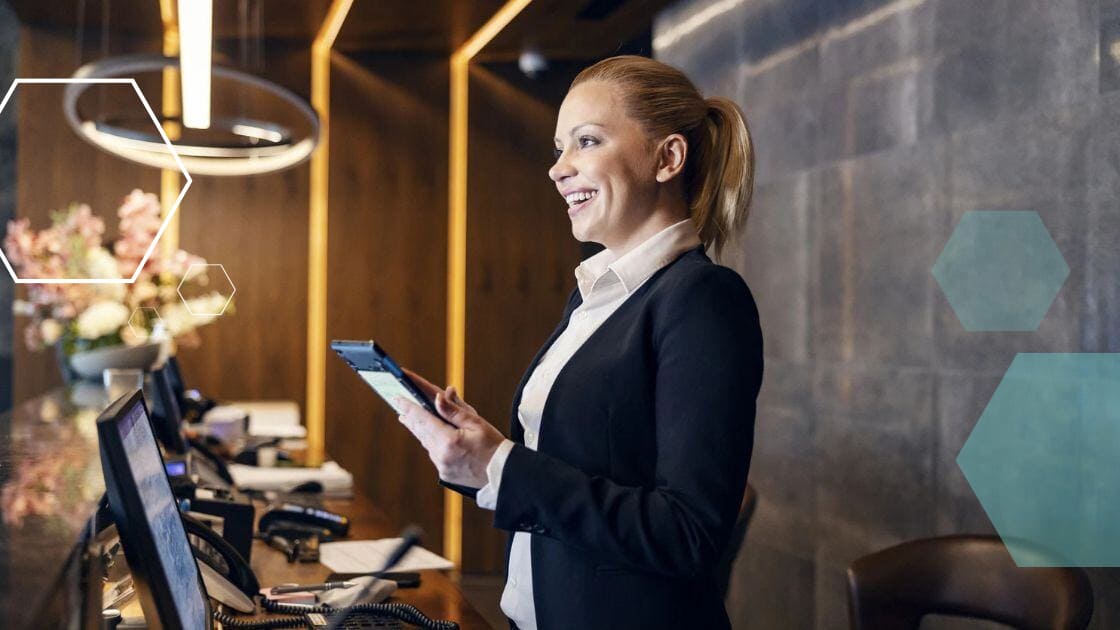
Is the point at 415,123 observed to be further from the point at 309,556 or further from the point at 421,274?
the point at 309,556

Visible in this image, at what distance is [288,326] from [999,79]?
397 cm

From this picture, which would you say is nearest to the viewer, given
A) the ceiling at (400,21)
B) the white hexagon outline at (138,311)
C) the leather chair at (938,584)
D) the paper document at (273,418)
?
the leather chair at (938,584)

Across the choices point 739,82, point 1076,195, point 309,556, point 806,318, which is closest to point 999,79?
point 1076,195

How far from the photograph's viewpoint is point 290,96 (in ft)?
10.6

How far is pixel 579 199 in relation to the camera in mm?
1322

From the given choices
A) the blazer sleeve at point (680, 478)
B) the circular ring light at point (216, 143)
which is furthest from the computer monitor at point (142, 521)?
the circular ring light at point (216, 143)

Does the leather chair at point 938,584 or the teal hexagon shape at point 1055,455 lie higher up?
the teal hexagon shape at point 1055,455

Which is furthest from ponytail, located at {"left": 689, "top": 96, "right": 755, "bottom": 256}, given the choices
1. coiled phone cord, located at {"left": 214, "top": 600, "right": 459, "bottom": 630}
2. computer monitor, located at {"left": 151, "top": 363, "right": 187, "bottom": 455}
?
computer monitor, located at {"left": 151, "top": 363, "right": 187, "bottom": 455}

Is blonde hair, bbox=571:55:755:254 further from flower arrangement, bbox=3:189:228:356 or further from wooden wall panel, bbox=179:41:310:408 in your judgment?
wooden wall panel, bbox=179:41:310:408

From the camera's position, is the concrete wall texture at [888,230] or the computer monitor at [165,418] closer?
the concrete wall texture at [888,230]

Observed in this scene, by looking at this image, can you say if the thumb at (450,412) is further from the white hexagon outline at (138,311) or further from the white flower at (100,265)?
the white hexagon outline at (138,311)

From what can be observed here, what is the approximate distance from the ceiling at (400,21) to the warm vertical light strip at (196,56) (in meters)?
1.72

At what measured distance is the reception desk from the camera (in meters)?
0.81

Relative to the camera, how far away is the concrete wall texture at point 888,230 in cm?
219
